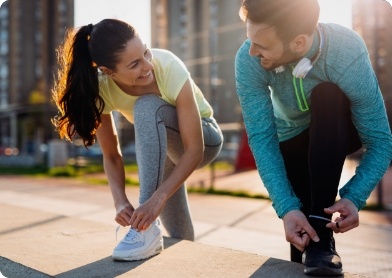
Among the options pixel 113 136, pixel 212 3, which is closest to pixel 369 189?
pixel 113 136

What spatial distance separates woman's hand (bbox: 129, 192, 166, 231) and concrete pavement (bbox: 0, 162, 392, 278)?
13 centimetres

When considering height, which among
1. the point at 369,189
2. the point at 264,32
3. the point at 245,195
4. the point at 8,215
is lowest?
the point at 245,195

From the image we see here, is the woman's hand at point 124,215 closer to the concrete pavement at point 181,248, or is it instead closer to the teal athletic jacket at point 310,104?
the concrete pavement at point 181,248

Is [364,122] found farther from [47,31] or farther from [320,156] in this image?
[47,31]

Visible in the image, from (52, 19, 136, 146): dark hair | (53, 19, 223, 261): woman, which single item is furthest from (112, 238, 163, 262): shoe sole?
(52, 19, 136, 146): dark hair

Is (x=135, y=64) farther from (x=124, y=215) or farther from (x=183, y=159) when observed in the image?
(x=124, y=215)

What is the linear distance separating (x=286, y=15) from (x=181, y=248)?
90 cm

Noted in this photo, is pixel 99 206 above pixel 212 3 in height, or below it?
below

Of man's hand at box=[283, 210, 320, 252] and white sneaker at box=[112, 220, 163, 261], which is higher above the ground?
man's hand at box=[283, 210, 320, 252]

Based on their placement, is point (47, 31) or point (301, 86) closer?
point (301, 86)

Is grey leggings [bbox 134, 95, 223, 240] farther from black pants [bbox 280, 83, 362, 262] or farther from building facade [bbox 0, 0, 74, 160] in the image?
building facade [bbox 0, 0, 74, 160]

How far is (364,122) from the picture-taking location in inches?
64.0

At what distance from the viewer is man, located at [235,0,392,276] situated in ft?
4.95

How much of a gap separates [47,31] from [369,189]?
49574 millimetres
